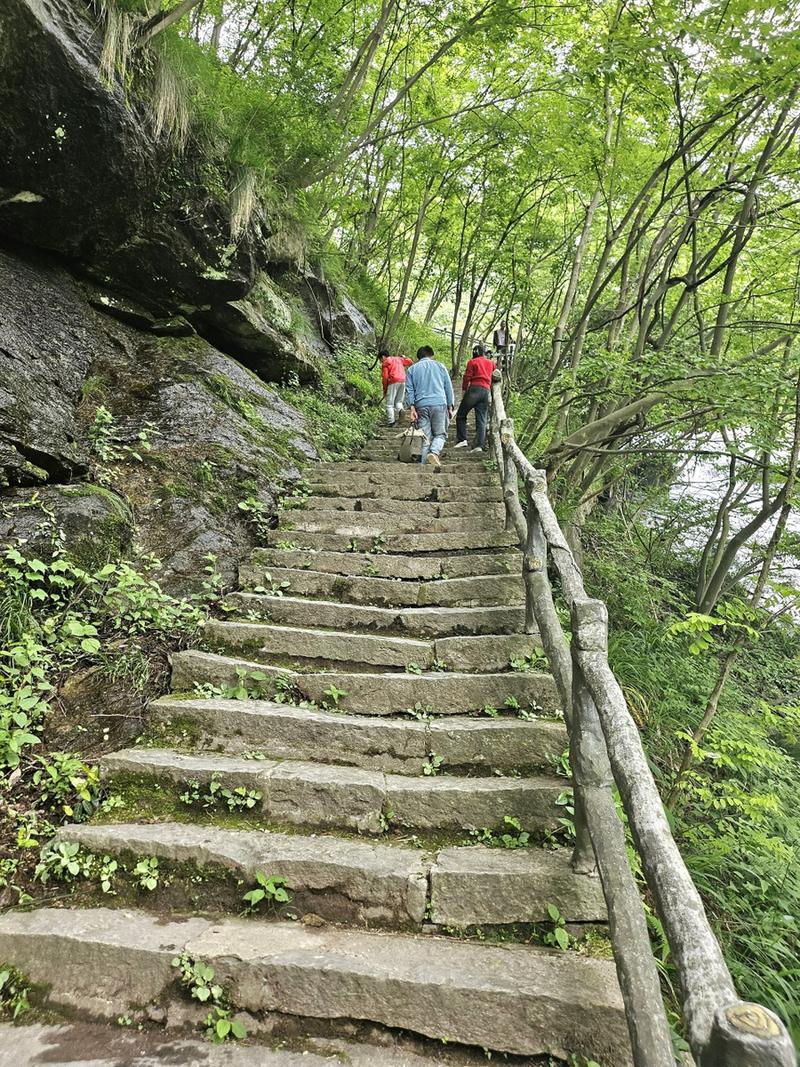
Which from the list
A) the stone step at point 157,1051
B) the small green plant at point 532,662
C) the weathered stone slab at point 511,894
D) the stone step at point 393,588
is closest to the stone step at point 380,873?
the weathered stone slab at point 511,894

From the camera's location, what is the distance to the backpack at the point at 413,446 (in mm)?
7215

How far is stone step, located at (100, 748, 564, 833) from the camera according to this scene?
8.34 feet

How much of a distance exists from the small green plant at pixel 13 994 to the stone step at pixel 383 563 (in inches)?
108

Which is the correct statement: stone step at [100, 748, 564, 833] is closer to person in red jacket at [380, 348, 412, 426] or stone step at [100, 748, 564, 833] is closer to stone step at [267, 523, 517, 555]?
stone step at [267, 523, 517, 555]

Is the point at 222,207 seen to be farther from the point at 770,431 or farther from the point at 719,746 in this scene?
the point at 719,746

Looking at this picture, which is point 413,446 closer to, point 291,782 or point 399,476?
point 399,476

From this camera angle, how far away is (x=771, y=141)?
5426 mm

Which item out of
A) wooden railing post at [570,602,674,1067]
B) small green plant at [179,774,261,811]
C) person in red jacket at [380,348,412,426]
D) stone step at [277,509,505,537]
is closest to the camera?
wooden railing post at [570,602,674,1067]

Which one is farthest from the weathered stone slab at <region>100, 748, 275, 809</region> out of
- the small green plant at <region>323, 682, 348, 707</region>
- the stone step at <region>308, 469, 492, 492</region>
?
the stone step at <region>308, 469, 492, 492</region>

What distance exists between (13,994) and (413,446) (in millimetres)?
6146

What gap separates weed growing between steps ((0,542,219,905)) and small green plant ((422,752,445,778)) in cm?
150

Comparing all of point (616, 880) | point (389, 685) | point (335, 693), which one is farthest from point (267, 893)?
point (616, 880)

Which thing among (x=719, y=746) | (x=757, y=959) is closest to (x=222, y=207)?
(x=719, y=746)

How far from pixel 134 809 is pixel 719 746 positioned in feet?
13.4
